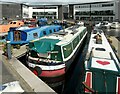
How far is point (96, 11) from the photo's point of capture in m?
100

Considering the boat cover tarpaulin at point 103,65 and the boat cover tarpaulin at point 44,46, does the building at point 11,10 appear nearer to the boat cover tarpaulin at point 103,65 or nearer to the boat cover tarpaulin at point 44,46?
the boat cover tarpaulin at point 44,46

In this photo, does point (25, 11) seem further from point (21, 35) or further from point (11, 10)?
point (21, 35)

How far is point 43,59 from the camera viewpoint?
17.2 meters

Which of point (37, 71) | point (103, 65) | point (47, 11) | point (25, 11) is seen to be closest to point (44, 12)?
point (47, 11)

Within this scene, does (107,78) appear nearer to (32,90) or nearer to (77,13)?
(32,90)

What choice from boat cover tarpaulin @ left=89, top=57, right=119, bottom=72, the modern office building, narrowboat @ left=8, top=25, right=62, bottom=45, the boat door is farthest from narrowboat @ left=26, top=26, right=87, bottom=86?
the modern office building

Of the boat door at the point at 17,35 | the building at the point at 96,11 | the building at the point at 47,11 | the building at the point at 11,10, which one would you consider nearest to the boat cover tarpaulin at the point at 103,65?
the boat door at the point at 17,35

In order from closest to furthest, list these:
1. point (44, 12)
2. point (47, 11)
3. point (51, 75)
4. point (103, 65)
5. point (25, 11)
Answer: point (103, 65), point (51, 75), point (25, 11), point (44, 12), point (47, 11)

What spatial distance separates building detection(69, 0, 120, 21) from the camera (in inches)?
3671

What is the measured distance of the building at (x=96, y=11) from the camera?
306 ft

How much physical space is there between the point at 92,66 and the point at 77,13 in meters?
98.1

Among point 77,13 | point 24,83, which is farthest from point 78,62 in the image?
point 77,13

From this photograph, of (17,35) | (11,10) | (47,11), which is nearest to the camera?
(17,35)

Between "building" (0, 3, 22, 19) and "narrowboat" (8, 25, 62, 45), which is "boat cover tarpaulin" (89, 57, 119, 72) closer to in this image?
"narrowboat" (8, 25, 62, 45)
